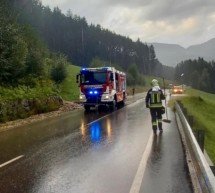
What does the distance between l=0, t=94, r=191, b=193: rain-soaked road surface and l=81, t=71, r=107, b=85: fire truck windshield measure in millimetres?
10693

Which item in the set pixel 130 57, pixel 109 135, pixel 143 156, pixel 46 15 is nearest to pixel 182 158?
pixel 143 156

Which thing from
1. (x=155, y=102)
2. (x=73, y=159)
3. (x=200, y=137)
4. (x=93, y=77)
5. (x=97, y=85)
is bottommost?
(x=73, y=159)

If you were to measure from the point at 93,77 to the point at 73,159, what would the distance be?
52.8 feet

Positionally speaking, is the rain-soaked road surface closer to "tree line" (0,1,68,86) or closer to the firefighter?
the firefighter

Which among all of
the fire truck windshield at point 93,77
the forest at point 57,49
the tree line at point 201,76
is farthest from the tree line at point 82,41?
the fire truck windshield at point 93,77

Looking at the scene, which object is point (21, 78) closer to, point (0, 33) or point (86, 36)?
point (0, 33)

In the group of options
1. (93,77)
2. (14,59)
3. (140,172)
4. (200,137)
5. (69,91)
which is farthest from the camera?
(69,91)

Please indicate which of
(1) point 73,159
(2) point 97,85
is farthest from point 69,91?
(1) point 73,159

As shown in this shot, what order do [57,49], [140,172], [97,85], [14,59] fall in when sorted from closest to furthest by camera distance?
[140,172] → [14,59] → [97,85] → [57,49]

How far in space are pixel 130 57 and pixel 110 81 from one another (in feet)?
433

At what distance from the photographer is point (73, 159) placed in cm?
927

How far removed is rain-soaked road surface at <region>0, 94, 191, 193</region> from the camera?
6.84m

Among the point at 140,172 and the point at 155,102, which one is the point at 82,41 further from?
the point at 140,172

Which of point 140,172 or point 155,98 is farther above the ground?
point 155,98
